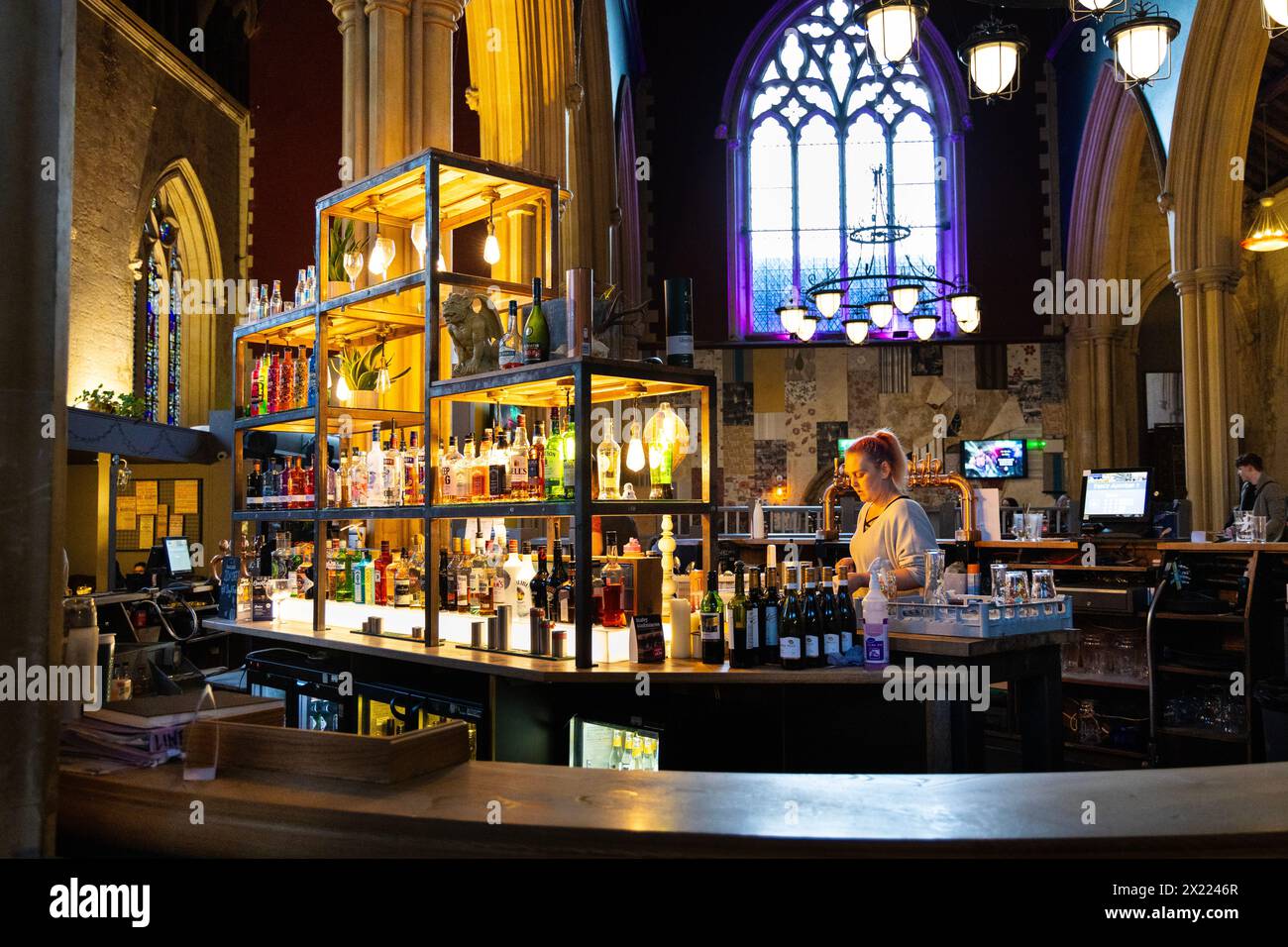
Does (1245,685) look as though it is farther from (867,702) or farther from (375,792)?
(375,792)

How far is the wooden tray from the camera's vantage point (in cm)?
171

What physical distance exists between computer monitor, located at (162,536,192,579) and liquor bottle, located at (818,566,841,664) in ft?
26.6

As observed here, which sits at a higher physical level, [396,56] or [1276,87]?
[1276,87]

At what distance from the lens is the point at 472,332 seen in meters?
4.10

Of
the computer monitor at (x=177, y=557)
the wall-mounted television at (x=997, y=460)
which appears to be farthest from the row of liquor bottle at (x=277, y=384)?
the wall-mounted television at (x=997, y=460)

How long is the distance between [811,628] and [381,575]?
216 cm

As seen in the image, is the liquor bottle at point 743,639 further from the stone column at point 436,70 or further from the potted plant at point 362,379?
the stone column at point 436,70

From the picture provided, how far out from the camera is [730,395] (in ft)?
49.4

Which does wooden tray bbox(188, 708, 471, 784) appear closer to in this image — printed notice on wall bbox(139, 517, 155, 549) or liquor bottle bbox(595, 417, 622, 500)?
liquor bottle bbox(595, 417, 622, 500)

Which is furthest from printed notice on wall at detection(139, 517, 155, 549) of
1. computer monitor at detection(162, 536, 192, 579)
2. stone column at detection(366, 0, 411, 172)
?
stone column at detection(366, 0, 411, 172)

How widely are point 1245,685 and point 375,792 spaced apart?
5091 mm

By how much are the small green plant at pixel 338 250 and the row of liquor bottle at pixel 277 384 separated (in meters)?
0.51
